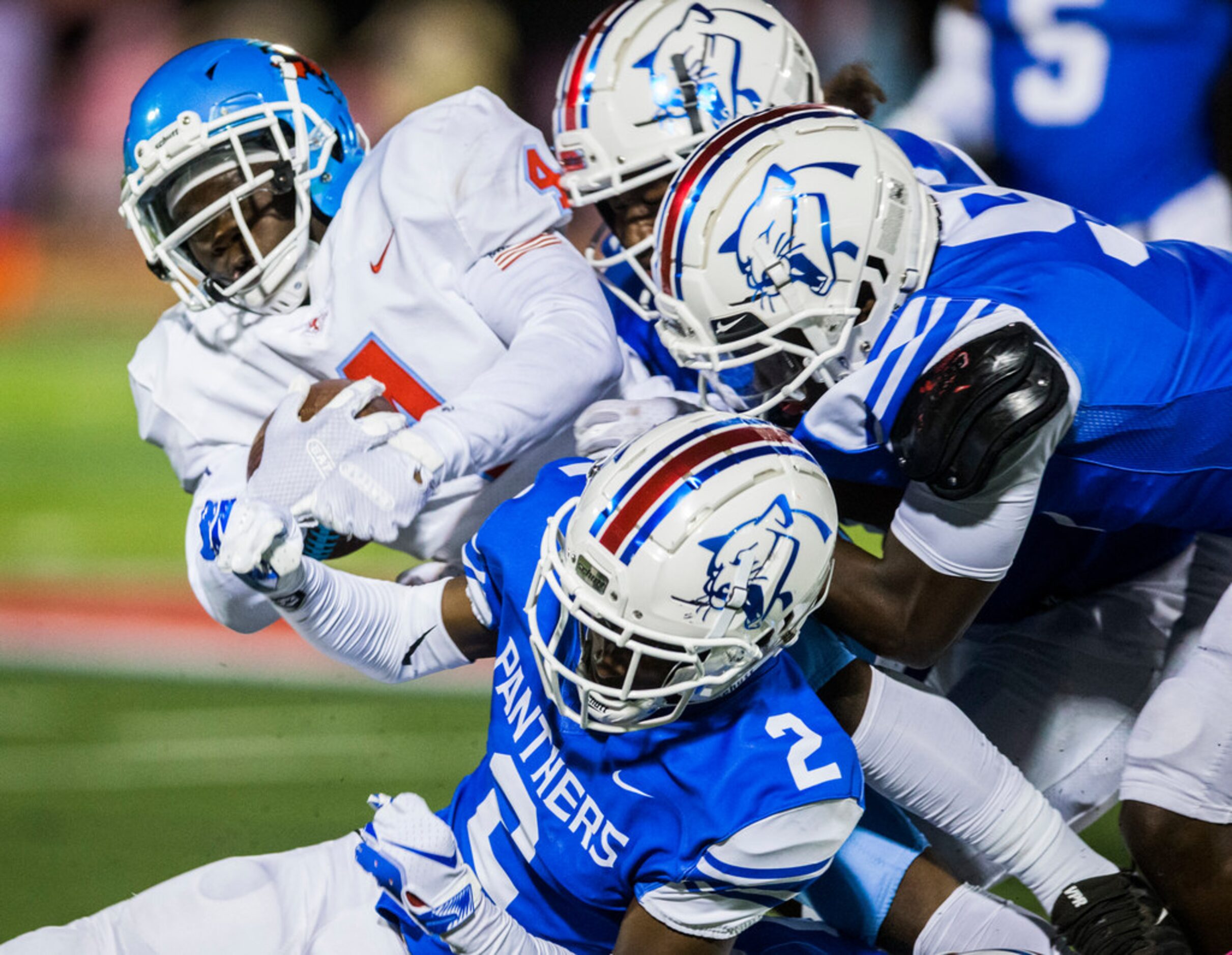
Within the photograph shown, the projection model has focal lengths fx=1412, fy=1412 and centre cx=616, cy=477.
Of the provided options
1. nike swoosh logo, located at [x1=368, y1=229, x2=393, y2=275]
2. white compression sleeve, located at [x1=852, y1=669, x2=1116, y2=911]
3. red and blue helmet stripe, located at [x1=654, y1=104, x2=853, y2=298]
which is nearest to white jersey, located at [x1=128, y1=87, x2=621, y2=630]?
nike swoosh logo, located at [x1=368, y1=229, x2=393, y2=275]

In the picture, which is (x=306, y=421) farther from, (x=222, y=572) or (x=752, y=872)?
(x=752, y=872)

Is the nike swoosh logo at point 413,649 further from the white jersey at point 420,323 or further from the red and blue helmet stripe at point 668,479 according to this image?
the red and blue helmet stripe at point 668,479

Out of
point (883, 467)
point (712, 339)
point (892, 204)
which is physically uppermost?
point (892, 204)

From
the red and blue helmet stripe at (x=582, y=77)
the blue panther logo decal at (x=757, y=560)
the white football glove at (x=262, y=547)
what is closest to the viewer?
the blue panther logo decal at (x=757, y=560)

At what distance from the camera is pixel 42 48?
8055mm

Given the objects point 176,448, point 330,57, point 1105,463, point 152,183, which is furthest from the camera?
point 330,57

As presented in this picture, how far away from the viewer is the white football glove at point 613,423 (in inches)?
95.1

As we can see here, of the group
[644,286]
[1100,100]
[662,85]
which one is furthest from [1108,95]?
[662,85]

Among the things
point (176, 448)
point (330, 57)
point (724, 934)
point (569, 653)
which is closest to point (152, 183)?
point (176, 448)

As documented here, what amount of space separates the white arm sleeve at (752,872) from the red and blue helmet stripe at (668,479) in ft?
1.33

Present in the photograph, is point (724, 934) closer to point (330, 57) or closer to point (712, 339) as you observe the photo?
point (712, 339)

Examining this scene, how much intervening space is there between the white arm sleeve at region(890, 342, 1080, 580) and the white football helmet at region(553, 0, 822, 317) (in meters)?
0.72

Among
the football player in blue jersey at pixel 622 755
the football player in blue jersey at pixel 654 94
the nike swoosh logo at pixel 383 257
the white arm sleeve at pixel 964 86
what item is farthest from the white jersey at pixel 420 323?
the white arm sleeve at pixel 964 86

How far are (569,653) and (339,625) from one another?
428mm
